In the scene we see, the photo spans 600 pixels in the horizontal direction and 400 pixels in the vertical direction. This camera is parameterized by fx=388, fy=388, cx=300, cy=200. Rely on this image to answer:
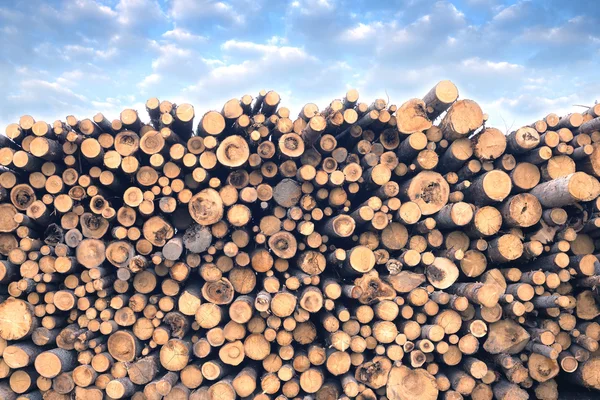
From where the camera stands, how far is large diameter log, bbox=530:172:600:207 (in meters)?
4.10

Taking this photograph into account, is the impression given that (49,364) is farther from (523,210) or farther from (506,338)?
(523,210)

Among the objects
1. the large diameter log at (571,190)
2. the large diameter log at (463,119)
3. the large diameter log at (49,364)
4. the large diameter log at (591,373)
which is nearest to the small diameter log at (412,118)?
the large diameter log at (463,119)

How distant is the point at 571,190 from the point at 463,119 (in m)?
1.37

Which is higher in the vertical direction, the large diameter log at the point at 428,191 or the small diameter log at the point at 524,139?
the small diameter log at the point at 524,139

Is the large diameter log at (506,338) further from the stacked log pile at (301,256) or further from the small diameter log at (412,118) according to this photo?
the small diameter log at (412,118)

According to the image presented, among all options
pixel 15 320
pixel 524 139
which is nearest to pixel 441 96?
pixel 524 139

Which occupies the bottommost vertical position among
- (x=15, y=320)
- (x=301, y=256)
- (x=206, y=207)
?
(x=15, y=320)

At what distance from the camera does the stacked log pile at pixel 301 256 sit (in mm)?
4293

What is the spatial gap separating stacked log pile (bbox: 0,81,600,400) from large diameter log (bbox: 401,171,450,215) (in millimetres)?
24

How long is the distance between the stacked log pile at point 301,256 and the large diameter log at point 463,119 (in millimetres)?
19

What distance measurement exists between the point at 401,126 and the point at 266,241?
2.19 meters

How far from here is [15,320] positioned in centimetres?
438

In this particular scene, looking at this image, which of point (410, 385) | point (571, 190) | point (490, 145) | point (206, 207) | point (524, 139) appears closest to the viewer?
point (571, 190)

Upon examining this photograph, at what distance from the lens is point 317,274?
461cm
